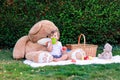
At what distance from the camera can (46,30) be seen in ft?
25.1

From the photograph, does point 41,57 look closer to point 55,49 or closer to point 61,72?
point 55,49

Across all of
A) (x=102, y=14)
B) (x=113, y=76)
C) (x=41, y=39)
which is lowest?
(x=113, y=76)

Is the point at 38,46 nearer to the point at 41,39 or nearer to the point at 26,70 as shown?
the point at 41,39

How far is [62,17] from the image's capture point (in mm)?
9000

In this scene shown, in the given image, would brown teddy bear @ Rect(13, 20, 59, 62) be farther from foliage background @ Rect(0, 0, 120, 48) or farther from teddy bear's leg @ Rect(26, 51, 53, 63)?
foliage background @ Rect(0, 0, 120, 48)

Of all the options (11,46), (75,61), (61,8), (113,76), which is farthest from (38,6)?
(113,76)

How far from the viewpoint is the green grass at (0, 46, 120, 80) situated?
218 inches

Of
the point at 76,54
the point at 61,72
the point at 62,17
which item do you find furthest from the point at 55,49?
the point at 62,17

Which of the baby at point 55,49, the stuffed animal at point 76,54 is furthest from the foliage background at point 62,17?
the stuffed animal at point 76,54

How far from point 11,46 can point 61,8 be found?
152 centimetres

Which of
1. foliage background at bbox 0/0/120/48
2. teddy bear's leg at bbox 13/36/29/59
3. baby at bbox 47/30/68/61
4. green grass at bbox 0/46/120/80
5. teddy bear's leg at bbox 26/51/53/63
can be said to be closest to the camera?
green grass at bbox 0/46/120/80

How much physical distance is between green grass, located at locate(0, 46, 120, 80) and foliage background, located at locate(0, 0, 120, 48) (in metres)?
2.22

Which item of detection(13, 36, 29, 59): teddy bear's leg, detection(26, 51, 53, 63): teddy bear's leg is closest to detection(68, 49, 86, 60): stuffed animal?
detection(26, 51, 53, 63): teddy bear's leg

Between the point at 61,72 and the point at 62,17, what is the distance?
10.9ft
